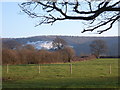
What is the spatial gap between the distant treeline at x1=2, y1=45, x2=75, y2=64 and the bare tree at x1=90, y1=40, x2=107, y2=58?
3511cm

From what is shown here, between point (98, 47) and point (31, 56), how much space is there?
55407 millimetres

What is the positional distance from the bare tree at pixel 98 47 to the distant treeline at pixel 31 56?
35.1 metres

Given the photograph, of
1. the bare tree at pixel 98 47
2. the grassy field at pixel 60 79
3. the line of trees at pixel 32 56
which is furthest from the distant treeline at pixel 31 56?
the bare tree at pixel 98 47

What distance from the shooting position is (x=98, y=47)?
327 ft

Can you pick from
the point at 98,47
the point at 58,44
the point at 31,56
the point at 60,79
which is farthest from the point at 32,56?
the point at 98,47

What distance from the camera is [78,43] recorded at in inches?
3580

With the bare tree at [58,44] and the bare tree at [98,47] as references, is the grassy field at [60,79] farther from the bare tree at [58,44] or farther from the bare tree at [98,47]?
the bare tree at [98,47]

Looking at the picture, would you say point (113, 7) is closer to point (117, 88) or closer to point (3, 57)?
point (117, 88)

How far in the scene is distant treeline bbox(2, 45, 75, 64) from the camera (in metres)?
40.1

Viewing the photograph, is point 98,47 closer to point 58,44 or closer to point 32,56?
point 58,44

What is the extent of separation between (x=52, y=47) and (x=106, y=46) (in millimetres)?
38761

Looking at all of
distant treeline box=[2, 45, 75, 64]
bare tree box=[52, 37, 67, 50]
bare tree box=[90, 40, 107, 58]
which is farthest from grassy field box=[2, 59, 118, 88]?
bare tree box=[90, 40, 107, 58]

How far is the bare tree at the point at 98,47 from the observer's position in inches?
3846

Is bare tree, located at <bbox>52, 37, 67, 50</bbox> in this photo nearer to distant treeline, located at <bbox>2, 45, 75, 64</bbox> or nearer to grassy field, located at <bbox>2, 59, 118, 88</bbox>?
distant treeline, located at <bbox>2, 45, 75, 64</bbox>
